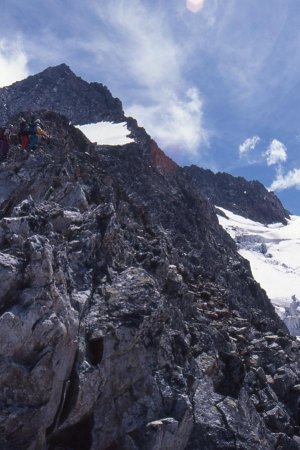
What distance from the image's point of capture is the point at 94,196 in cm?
2598

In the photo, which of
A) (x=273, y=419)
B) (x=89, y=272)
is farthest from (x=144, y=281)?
(x=273, y=419)

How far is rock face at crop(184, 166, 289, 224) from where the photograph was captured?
173625 millimetres

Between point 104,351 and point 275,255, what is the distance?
13146 centimetres

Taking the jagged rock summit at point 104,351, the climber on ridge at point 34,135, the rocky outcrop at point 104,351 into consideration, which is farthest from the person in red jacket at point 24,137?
the rocky outcrop at point 104,351

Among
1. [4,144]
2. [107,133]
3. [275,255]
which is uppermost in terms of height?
[107,133]

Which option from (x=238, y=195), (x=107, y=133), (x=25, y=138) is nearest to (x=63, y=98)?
(x=107, y=133)

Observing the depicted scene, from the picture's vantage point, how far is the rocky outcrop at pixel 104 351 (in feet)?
45.0

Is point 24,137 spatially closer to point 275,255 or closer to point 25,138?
point 25,138

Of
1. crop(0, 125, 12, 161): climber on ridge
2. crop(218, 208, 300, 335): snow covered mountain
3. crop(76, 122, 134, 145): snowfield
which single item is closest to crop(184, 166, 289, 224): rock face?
crop(218, 208, 300, 335): snow covered mountain

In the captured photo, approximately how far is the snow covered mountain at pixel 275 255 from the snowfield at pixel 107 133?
38339 millimetres

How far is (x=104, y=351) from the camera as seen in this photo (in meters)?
15.6

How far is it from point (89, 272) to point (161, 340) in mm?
3163

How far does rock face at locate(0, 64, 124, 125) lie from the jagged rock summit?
98.3 m

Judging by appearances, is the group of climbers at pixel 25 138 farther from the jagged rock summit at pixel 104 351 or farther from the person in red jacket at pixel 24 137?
the jagged rock summit at pixel 104 351
